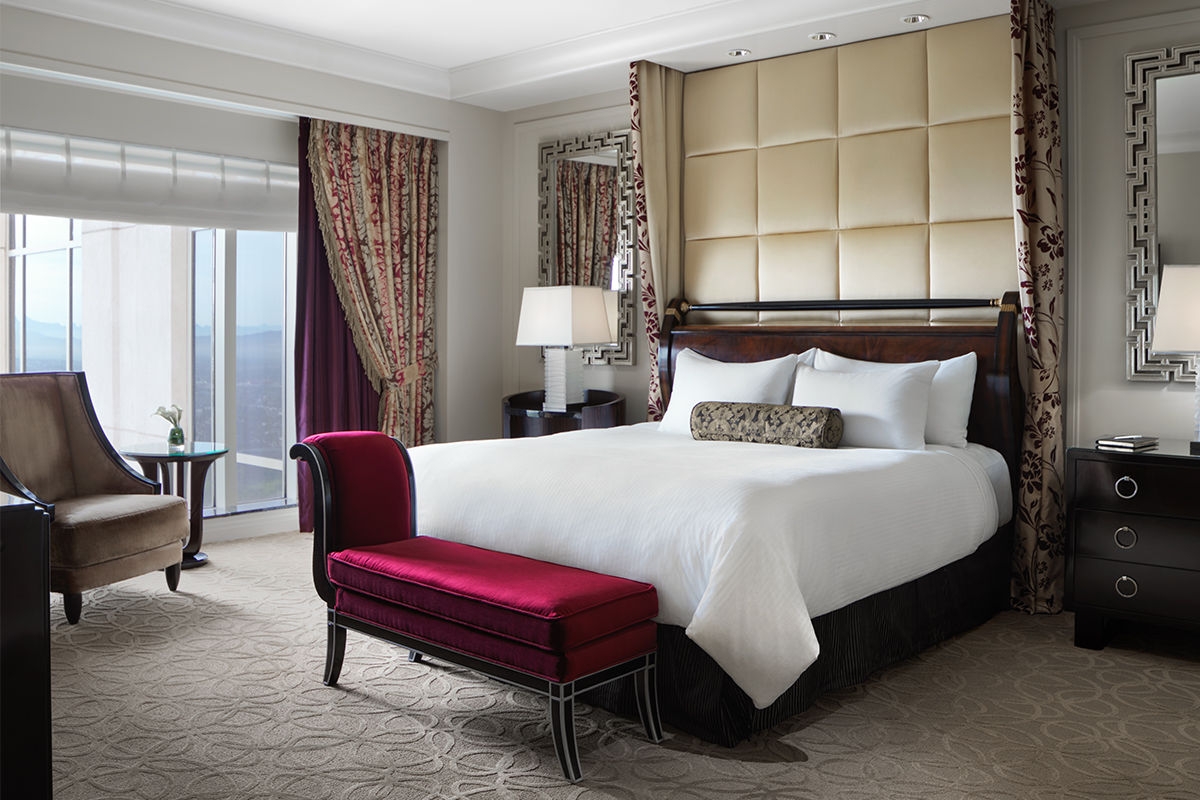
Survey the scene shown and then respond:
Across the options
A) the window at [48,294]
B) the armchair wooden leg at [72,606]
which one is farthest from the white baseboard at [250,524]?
the armchair wooden leg at [72,606]

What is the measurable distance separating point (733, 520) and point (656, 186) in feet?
9.35

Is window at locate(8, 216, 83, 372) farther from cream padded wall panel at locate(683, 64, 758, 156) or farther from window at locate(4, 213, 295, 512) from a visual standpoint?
cream padded wall panel at locate(683, 64, 758, 156)

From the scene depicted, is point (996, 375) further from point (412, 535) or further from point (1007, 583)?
point (412, 535)

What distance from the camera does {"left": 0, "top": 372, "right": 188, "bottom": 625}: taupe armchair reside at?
3.73 metres

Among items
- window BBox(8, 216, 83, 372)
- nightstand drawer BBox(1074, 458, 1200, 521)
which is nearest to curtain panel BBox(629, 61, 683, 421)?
nightstand drawer BBox(1074, 458, 1200, 521)

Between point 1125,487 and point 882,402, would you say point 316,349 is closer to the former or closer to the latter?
point 882,402

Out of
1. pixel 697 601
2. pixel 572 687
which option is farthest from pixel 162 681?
pixel 697 601

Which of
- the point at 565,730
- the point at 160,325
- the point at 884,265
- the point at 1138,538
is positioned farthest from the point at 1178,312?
the point at 160,325

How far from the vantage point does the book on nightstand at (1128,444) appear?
3.54 meters

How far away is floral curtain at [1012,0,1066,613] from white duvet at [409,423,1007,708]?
1.43 ft

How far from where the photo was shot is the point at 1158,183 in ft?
12.8

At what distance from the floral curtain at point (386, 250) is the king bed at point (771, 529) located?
6.45 feet

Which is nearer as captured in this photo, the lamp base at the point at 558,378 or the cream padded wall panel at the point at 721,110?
the cream padded wall panel at the point at 721,110

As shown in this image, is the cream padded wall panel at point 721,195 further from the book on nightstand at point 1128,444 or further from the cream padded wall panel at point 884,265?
the book on nightstand at point 1128,444
